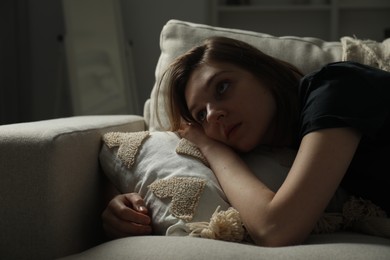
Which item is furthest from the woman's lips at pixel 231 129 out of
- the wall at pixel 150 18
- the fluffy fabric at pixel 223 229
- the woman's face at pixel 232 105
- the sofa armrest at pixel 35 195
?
the wall at pixel 150 18

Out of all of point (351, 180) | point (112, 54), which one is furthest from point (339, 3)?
point (351, 180)

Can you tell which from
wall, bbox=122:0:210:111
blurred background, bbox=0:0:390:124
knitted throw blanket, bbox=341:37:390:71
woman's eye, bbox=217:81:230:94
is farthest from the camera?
wall, bbox=122:0:210:111

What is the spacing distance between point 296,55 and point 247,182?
0.56 meters

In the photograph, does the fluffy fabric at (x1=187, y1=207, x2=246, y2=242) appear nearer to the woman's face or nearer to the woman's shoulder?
the woman's face

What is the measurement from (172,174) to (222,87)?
0.23 metres

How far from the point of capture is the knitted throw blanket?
1427mm

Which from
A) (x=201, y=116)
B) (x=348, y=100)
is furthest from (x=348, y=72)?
(x=201, y=116)

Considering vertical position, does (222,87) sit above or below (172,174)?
above

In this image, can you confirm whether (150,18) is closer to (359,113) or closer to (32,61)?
(32,61)

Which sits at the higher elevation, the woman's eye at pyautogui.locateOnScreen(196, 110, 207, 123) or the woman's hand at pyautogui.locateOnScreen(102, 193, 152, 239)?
the woman's eye at pyautogui.locateOnScreen(196, 110, 207, 123)

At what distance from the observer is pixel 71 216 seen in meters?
1.12

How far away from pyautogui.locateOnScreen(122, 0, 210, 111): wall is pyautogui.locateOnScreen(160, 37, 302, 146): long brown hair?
83.5 inches

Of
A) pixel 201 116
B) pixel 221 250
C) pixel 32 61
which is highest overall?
pixel 201 116

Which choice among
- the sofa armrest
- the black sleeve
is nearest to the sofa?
the sofa armrest
